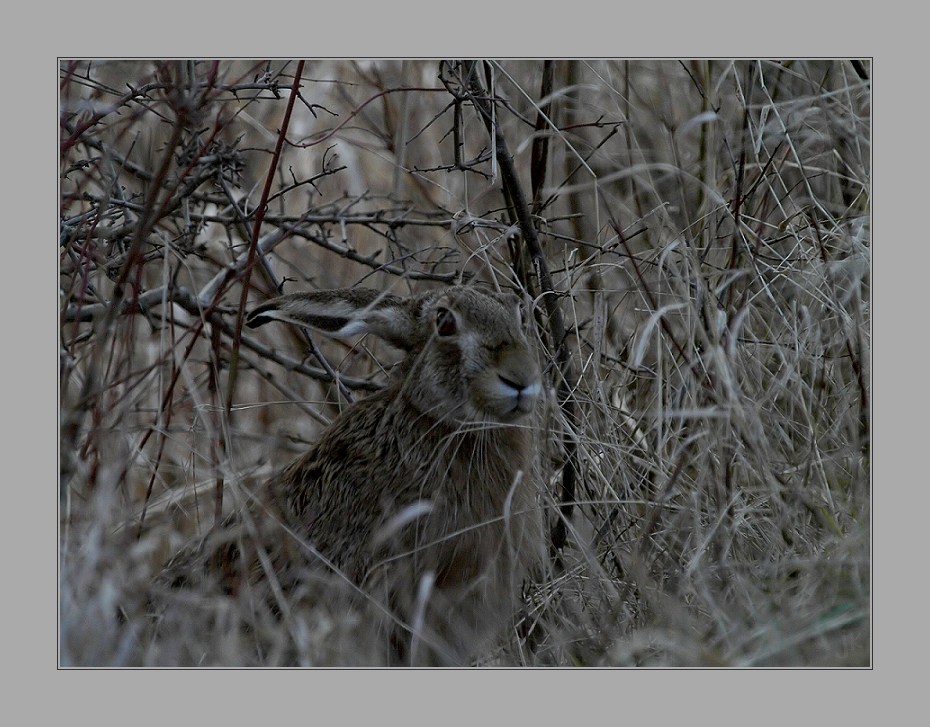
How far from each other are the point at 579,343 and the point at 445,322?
655 millimetres

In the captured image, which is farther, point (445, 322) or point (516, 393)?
point (445, 322)

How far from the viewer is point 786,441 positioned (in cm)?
321

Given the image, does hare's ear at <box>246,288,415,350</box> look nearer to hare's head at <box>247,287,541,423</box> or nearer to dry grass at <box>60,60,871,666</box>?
hare's head at <box>247,287,541,423</box>

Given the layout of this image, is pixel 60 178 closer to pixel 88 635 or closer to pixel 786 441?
pixel 88 635

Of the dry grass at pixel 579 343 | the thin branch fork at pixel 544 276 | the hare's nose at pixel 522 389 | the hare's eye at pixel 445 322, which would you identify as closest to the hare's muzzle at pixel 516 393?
the hare's nose at pixel 522 389

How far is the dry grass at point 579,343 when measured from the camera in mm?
2881

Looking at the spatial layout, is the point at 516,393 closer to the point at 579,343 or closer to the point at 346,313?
the point at 346,313

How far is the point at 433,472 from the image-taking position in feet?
10.3

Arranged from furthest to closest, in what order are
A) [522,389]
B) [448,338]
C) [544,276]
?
[544,276] → [448,338] → [522,389]

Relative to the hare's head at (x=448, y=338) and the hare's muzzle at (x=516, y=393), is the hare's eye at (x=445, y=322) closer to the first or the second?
the hare's head at (x=448, y=338)

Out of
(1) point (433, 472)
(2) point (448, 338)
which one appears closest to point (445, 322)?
(2) point (448, 338)
